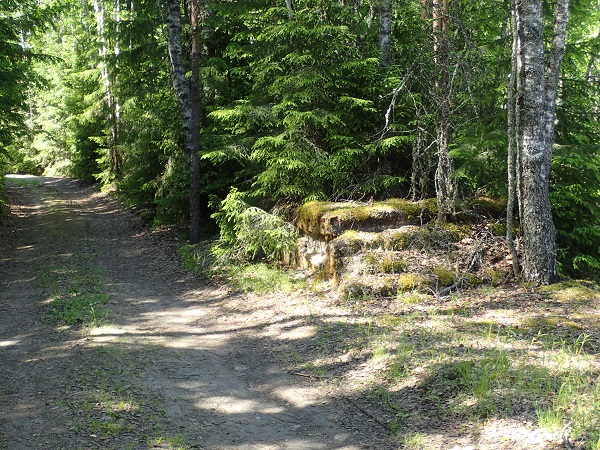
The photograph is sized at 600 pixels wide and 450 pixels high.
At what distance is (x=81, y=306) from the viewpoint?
9781 millimetres

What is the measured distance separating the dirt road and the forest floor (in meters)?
0.03

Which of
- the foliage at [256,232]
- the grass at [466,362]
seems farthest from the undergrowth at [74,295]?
the grass at [466,362]

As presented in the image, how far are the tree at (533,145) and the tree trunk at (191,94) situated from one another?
7.92 meters

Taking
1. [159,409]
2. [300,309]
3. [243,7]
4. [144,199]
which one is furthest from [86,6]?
[159,409]

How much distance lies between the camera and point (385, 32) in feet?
41.5

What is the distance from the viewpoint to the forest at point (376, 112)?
9.20 meters

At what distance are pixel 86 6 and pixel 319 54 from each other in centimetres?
2456

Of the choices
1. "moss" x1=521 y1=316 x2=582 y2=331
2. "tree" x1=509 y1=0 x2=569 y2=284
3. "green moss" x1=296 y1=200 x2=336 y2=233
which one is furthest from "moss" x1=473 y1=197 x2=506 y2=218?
"moss" x1=521 y1=316 x2=582 y2=331

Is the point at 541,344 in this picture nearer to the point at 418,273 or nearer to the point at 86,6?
the point at 418,273

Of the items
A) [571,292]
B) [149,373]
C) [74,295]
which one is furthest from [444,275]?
[74,295]

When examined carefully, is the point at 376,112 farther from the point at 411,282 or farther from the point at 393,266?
the point at 411,282

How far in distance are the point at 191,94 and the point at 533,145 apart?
8.79 meters

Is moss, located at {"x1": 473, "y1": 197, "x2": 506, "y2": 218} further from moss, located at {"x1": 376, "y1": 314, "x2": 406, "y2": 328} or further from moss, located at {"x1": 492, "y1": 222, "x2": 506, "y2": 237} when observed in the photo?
moss, located at {"x1": 376, "y1": 314, "x2": 406, "y2": 328}

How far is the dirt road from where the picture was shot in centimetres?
525
